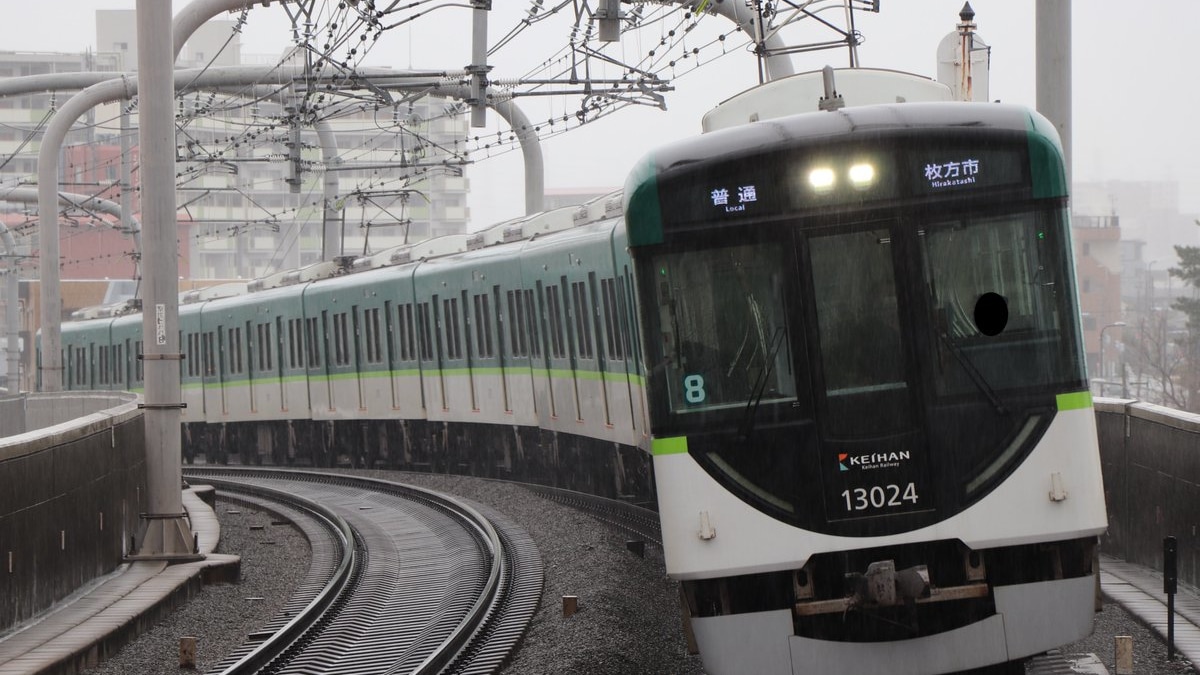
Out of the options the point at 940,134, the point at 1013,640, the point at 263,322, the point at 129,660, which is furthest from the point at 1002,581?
the point at 263,322

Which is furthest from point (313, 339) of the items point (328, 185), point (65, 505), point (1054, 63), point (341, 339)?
point (1054, 63)

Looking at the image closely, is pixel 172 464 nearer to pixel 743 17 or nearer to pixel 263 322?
pixel 743 17

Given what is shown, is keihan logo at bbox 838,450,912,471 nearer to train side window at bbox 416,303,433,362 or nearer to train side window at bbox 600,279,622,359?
train side window at bbox 600,279,622,359

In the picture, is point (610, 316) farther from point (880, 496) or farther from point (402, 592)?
point (880, 496)

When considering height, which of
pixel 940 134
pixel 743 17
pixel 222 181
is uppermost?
pixel 222 181

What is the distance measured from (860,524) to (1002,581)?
2.23ft

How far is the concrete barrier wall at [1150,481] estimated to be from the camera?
10133 millimetres

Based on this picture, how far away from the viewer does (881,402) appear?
7.46 metres

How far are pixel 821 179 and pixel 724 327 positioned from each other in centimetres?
80

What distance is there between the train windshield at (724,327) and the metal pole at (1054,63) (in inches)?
172

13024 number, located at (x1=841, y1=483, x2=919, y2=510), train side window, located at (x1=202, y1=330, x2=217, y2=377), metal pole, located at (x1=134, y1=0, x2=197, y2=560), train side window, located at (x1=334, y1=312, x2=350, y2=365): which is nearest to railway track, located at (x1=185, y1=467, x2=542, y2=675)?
metal pole, located at (x1=134, y1=0, x2=197, y2=560)

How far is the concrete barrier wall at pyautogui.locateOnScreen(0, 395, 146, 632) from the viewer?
32.9ft

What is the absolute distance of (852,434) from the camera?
24.5 ft

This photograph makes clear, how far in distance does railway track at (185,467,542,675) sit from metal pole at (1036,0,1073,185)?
491 centimetres
